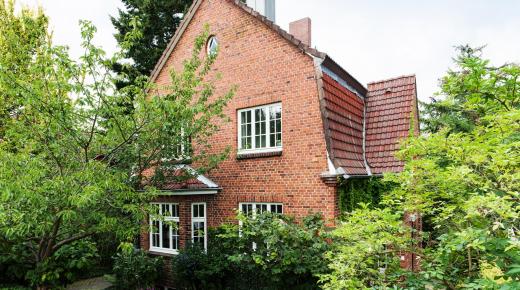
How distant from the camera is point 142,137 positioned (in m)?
7.63

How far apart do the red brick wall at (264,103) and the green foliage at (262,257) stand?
39.9 inches

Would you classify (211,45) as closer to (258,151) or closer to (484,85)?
(258,151)

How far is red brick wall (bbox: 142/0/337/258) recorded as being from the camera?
373 inches

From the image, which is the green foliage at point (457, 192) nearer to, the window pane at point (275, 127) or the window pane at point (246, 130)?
the window pane at point (275, 127)

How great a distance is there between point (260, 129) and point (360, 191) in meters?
3.50

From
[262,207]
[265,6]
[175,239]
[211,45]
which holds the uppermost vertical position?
[265,6]

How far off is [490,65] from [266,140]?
6.57 meters

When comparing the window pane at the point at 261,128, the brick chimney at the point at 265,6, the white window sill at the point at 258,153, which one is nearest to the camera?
the white window sill at the point at 258,153

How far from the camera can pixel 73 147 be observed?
715cm

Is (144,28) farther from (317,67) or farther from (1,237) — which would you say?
(1,237)

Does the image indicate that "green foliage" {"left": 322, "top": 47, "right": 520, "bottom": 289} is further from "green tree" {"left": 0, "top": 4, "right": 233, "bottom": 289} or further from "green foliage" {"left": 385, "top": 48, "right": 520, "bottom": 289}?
"green tree" {"left": 0, "top": 4, "right": 233, "bottom": 289}

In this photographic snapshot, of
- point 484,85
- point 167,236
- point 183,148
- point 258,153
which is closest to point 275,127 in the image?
point 258,153

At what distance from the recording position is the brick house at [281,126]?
31.0 ft

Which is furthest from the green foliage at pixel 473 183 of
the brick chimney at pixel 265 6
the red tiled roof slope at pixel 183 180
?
the brick chimney at pixel 265 6
